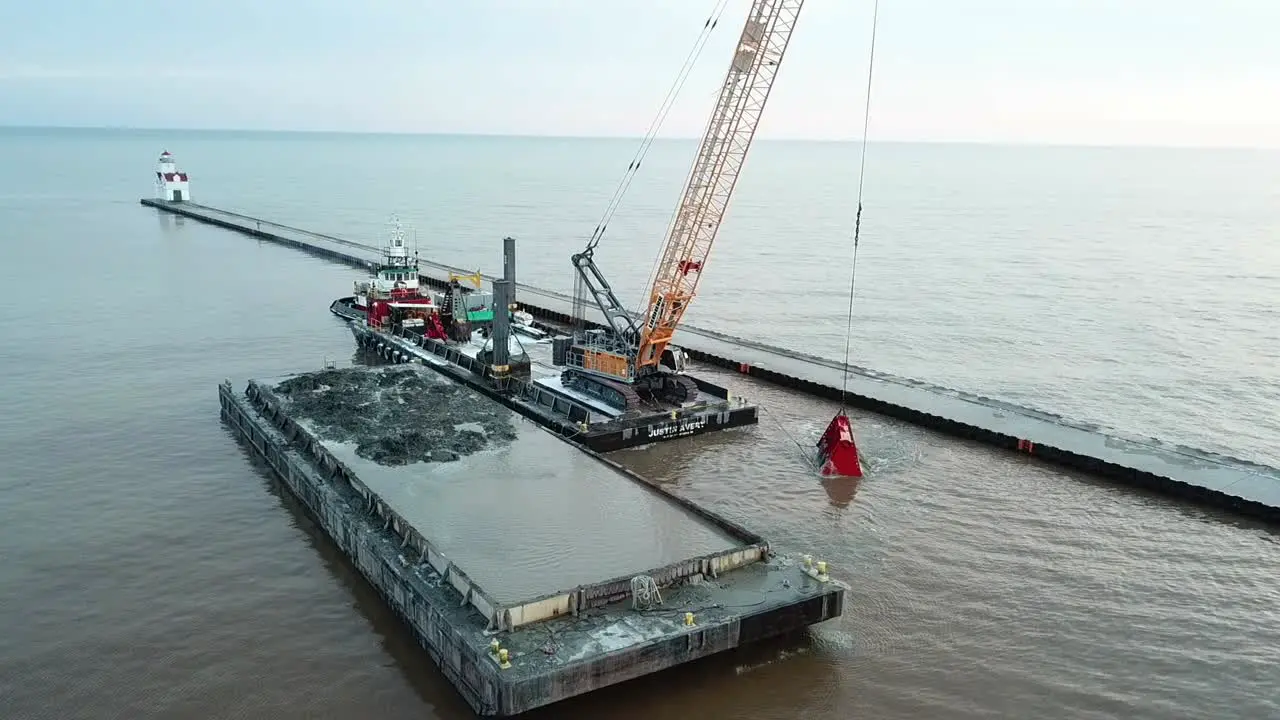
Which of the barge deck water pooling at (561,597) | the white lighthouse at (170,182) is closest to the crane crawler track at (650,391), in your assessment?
the barge deck water pooling at (561,597)

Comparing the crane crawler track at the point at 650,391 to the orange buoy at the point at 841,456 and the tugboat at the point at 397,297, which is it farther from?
the tugboat at the point at 397,297

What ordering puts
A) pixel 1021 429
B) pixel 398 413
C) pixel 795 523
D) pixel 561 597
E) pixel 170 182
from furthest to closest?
pixel 170 182 < pixel 1021 429 < pixel 398 413 < pixel 795 523 < pixel 561 597

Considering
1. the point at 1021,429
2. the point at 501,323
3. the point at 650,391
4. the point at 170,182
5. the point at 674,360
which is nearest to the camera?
the point at 1021,429

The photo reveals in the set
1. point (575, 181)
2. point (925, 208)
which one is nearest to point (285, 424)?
point (925, 208)

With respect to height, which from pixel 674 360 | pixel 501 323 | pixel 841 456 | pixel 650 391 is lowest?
pixel 841 456

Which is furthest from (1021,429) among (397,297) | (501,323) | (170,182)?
(170,182)

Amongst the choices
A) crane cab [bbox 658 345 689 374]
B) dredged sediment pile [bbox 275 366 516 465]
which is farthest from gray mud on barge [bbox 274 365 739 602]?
crane cab [bbox 658 345 689 374]

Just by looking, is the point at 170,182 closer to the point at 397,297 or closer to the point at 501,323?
the point at 397,297
